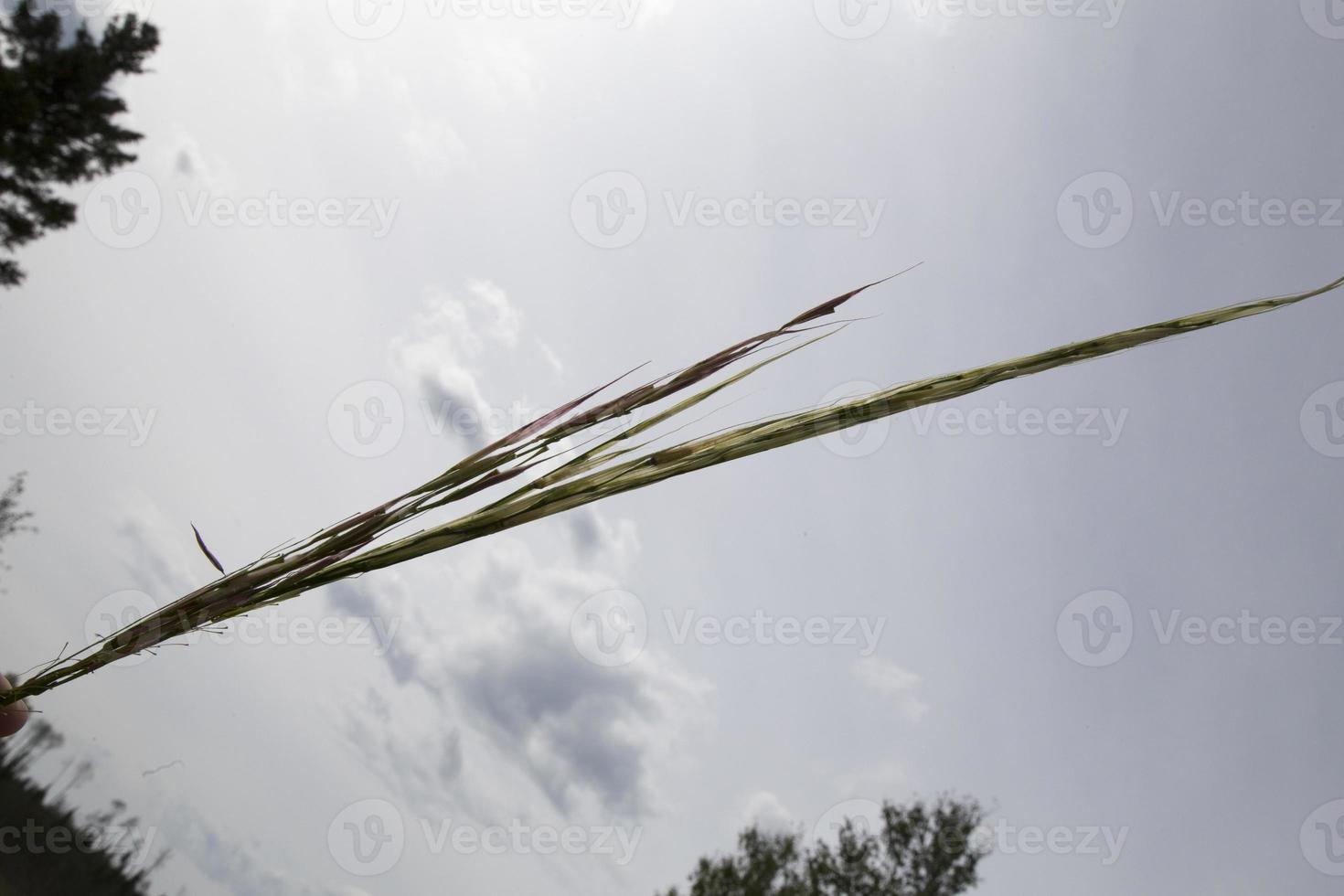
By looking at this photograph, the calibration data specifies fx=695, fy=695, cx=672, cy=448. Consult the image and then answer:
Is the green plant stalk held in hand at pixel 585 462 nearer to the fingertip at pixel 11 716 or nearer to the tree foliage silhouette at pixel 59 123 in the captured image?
the fingertip at pixel 11 716

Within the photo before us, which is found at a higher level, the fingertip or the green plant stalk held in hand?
the green plant stalk held in hand

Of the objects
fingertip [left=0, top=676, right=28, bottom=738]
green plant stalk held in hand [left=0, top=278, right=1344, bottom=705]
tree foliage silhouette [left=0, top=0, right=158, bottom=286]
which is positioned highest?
tree foliage silhouette [left=0, top=0, right=158, bottom=286]

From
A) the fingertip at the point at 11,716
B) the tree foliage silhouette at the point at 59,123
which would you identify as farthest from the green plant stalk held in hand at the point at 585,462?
the tree foliage silhouette at the point at 59,123

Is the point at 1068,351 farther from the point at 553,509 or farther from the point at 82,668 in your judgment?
the point at 82,668

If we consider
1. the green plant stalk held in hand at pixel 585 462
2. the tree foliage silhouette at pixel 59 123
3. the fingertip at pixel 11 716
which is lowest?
the fingertip at pixel 11 716

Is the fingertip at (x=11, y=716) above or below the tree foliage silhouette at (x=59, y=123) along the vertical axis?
below

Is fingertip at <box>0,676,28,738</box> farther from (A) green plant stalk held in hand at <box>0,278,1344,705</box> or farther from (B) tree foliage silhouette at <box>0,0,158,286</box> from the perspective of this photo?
(B) tree foliage silhouette at <box>0,0,158,286</box>

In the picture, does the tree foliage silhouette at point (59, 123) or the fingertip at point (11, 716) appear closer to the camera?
the fingertip at point (11, 716)

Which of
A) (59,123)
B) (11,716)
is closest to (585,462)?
(11,716)

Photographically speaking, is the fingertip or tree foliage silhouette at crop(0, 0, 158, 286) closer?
the fingertip

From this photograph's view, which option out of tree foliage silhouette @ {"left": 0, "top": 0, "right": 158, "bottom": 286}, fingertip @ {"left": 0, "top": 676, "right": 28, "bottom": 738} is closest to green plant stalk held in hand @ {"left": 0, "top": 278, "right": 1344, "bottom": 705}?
fingertip @ {"left": 0, "top": 676, "right": 28, "bottom": 738}

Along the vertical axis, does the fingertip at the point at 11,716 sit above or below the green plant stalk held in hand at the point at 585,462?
below

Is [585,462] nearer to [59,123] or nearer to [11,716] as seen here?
[11,716]

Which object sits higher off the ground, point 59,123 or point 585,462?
point 59,123
